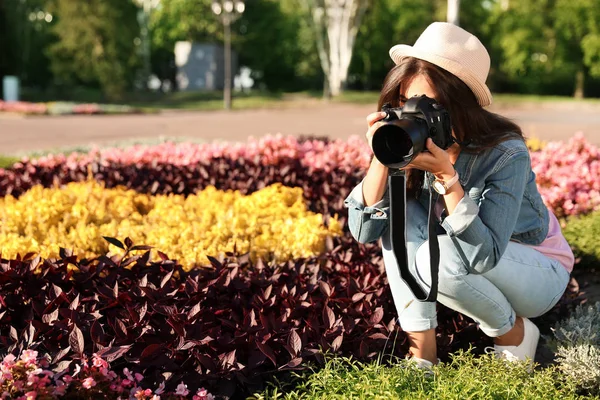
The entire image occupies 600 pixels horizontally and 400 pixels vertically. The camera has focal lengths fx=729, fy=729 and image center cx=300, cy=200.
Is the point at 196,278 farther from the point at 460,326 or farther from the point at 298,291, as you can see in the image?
the point at 460,326

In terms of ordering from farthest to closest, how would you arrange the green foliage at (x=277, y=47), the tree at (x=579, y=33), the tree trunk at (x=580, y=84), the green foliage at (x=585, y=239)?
the green foliage at (x=277, y=47)
the tree trunk at (x=580, y=84)
the tree at (x=579, y=33)
the green foliage at (x=585, y=239)

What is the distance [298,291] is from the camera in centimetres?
305

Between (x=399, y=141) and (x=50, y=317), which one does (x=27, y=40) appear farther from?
(x=399, y=141)

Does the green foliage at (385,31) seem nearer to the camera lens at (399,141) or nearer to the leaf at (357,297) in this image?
the leaf at (357,297)

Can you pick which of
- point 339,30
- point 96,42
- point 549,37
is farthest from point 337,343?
point 549,37

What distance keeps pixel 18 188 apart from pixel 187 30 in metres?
39.1

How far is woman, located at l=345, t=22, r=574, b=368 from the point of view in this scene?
2510 millimetres

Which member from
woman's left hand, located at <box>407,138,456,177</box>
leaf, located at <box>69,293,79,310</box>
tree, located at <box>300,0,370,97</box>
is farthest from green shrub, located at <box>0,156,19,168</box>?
tree, located at <box>300,0,370,97</box>

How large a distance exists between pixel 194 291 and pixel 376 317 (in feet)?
2.43

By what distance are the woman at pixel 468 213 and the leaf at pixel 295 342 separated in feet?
1.49

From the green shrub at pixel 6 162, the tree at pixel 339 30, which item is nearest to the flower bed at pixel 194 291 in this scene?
the green shrub at pixel 6 162

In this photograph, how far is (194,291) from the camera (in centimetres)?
295

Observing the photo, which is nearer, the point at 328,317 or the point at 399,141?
A: the point at 399,141

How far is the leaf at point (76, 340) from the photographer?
92.6 inches
